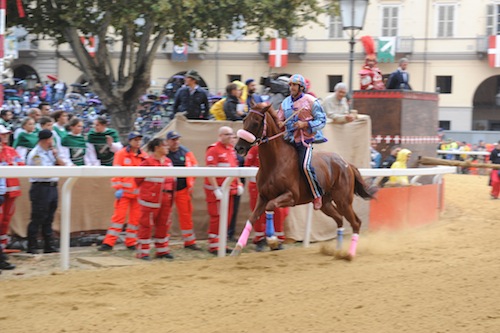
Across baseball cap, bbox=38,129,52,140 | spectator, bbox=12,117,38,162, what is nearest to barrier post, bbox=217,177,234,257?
baseball cap, bbox=38,129,52,140

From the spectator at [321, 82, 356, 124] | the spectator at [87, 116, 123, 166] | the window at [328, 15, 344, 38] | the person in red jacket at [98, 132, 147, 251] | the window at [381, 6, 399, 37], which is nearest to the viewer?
the person in red jacket at [98, 132, 147, 251]

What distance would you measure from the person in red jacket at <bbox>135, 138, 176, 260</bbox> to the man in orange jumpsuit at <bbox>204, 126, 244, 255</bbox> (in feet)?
2.12

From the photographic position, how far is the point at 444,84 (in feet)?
128

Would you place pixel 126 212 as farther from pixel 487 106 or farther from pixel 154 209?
pixel 487 106

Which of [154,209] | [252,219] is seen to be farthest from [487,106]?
[154,209]

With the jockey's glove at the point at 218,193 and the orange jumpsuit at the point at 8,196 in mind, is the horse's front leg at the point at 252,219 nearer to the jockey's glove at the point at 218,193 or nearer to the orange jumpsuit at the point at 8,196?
the jockey's glove at the point at 218,193

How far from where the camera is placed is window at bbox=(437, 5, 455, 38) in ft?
125

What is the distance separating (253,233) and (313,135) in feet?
6.87

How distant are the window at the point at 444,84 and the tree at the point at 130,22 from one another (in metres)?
21.6

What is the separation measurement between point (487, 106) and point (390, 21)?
290 inches

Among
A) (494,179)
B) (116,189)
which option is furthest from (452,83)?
(116,189)

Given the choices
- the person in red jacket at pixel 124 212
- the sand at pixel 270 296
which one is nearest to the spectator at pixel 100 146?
the person in red jacket at pixel 124 212

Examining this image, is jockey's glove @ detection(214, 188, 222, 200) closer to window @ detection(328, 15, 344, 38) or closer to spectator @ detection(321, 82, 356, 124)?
spectator @ detection(321, 82, 356, 124)

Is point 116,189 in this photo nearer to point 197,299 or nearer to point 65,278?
point 65,278
